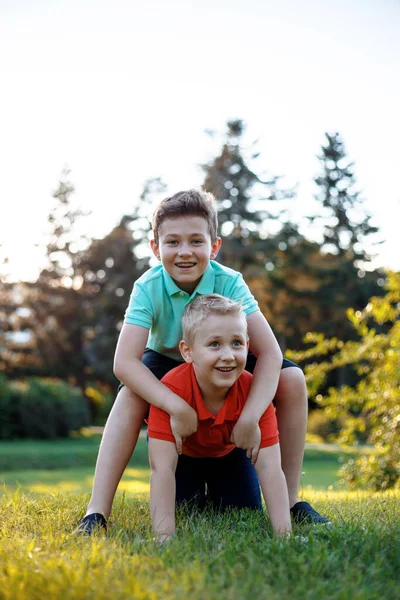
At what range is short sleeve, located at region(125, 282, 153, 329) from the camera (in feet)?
9.76

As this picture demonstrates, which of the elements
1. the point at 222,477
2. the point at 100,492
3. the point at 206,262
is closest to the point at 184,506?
the point at 222,477

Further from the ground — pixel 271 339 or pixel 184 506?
pixel 271 339

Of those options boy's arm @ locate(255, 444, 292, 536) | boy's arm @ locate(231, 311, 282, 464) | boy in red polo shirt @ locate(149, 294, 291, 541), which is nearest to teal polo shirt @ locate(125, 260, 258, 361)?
boy's arm @ locate(231, 311, 282, 464)

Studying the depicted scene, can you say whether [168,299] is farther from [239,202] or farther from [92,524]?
[239,202]

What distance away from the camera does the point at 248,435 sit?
2.72m

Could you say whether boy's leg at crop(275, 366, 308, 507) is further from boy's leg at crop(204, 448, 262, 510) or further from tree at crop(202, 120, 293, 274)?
tree at crop(202, 120, 293, 274)

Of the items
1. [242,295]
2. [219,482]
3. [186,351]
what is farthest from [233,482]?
[242,295]

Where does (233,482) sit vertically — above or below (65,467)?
above

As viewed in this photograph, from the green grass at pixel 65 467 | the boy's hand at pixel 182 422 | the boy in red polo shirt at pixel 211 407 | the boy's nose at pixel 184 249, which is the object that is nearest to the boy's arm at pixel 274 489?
the boy in red polo shirt at pixel 211 407

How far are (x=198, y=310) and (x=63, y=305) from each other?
2983 cm

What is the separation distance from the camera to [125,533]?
2582mm

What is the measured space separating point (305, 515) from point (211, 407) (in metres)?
0.67

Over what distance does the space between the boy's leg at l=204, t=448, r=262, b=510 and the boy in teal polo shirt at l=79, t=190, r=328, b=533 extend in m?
0.26

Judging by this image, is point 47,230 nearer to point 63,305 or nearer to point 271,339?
point 63,305
